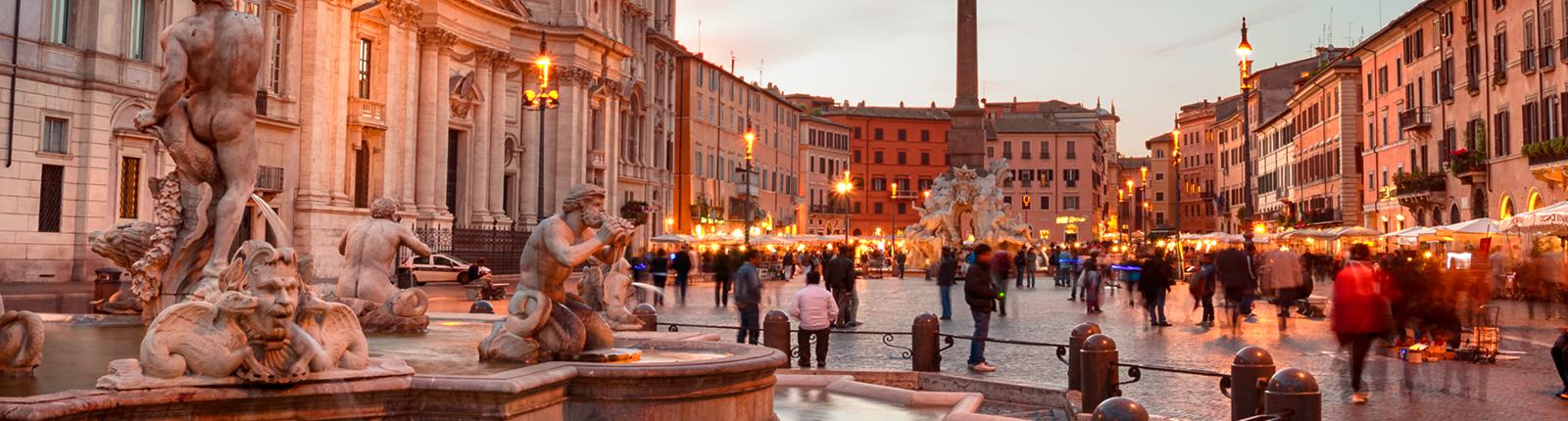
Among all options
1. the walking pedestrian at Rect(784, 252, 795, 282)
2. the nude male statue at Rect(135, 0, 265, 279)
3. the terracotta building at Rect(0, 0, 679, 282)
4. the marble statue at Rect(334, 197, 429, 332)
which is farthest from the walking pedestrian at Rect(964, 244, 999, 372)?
the walking pedestrian at Rect(784, 252, 795, 282)

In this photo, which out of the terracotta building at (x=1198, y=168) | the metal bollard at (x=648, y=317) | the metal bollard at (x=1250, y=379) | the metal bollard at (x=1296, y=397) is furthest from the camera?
the terracotta building at (x=1198, y=168)

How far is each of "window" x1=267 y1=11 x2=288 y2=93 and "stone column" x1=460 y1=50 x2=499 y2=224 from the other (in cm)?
1124

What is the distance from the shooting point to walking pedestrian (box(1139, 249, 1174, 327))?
65.9 ft

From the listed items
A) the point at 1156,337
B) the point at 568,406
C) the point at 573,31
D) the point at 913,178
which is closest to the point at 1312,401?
the point at 568,406

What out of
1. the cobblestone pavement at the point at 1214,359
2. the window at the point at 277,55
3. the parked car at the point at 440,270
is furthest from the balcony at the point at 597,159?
the cobblestone pavement at the point at 1214,359

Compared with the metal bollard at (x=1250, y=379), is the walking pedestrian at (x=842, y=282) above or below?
above

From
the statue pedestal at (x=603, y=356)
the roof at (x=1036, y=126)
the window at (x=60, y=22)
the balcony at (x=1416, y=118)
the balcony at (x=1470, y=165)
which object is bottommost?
the statue pedestal at (x=603, y=356)

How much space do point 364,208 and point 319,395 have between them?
1261 inches

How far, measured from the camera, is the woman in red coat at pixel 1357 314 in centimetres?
1043

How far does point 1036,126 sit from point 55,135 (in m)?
88.9

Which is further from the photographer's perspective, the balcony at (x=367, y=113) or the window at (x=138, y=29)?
the balcony at (x=367, y=113)

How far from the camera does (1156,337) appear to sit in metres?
17.6

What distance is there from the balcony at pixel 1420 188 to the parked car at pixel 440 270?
30057mm

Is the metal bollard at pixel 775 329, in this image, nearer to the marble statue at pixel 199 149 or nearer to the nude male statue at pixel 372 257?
the nude male statue at pixel 372 257
